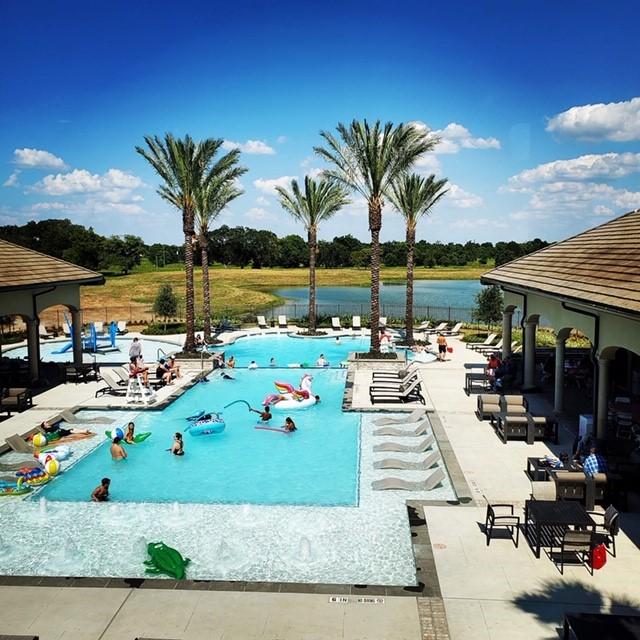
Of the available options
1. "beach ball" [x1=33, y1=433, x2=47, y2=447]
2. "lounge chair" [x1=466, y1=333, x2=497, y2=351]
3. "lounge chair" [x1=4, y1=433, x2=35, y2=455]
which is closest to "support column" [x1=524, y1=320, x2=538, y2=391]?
"lounge chair" [x1=466, y1=333, x2=497, y2=351]

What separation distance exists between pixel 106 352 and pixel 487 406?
900 inches

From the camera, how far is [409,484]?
45.0 feet

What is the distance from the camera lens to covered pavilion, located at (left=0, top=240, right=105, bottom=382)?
22062 mm

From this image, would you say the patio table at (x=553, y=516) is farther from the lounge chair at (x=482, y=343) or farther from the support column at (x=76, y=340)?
the lounge chair at (x=482, y=343)

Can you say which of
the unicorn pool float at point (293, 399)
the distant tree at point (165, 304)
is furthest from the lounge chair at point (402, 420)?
the distant tree at point (165, 304)

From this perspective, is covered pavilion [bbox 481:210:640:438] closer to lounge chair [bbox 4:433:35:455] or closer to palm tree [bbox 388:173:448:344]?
palm tree [bbox 388:173:448:344]

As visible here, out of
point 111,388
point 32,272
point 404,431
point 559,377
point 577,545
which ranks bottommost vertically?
point 404,431

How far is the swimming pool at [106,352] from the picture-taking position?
32.7m

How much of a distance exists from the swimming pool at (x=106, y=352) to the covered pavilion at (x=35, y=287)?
532 cm

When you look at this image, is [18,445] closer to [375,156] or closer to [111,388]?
[111,388]

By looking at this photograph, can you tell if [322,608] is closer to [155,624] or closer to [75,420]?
[155,624]

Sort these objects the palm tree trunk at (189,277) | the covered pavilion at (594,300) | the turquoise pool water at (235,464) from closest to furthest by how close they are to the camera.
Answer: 1. the covered pavilion at (594,300)
2. the turquoise pool water at (235,464)
3. the palm tree trunk at (189,277)

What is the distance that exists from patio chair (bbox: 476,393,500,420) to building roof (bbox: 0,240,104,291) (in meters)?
15.7

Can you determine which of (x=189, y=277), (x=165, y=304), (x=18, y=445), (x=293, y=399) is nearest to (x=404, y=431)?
(x=293, y=399)
